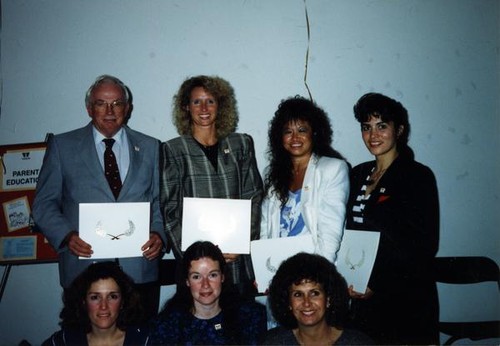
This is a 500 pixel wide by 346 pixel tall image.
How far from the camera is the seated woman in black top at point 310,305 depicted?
76.3 inches

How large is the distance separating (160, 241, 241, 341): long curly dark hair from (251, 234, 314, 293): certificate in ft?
0.72

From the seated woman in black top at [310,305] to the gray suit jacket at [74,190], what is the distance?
0.94 m

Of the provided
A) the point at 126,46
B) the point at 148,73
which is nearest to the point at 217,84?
the point at 148,73

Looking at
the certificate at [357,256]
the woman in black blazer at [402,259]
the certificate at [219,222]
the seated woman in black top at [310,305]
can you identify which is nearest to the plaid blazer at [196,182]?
the certificate at [219,222]

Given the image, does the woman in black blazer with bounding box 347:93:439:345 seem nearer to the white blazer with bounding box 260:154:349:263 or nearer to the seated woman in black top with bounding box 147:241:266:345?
the white blazer with bounding box 260:154:349:263

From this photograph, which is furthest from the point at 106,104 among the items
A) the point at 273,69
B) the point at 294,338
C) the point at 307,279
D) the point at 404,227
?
the point at 404,227

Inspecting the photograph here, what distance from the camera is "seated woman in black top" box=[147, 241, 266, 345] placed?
2.06 metres

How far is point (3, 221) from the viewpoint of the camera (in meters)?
3.10

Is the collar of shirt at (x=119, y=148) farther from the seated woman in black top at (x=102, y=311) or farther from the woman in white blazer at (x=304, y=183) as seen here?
the woman in white blazer at (x=304, y=183)

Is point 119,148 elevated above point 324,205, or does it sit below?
above

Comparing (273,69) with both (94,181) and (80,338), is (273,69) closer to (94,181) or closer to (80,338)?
(94,181)

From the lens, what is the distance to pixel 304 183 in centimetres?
240

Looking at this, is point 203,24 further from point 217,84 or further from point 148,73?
point 217,84

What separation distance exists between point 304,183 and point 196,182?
717 mm
